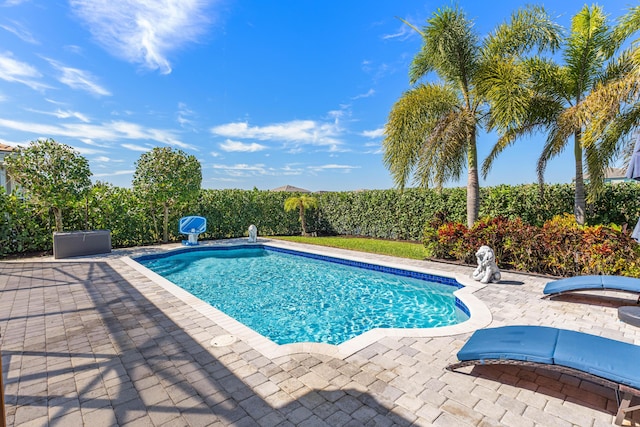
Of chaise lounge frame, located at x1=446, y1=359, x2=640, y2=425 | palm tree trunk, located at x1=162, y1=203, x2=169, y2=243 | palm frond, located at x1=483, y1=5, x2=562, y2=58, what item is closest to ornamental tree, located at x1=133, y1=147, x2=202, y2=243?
palm tree trunk, located at x1=162, y1=203, x2=169, y2=243

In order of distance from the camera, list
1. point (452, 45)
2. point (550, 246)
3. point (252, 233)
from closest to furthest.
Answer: point (550, 246), point (452, 45), point (252, 233)

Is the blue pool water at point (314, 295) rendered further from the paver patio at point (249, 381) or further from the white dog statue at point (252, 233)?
the white dog statue at point (252, 233)

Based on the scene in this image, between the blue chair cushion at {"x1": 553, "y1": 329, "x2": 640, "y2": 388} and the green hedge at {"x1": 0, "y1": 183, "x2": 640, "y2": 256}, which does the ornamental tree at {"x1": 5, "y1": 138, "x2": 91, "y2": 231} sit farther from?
the blue chair cushion at {"x1": 553, "y1": 329, "x2": 640, "y2": 388}

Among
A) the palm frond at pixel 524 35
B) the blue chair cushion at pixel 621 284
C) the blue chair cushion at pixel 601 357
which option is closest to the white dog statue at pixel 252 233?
the palm frond at pixel 524 35

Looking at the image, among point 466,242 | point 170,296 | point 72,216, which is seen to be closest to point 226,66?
point 72,216

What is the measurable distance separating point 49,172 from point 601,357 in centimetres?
1585

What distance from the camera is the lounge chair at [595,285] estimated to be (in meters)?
5.57

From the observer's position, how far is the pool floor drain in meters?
4.32

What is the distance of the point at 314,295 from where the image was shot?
8.34 metres

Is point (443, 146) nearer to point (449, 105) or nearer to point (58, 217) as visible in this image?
point (449, 105)

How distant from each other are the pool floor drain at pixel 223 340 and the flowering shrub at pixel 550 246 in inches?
319

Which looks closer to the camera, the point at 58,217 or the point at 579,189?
the point at 579,189

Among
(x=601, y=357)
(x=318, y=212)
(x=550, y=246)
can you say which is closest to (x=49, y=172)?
(x=318, y=212)

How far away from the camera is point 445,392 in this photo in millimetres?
3201
